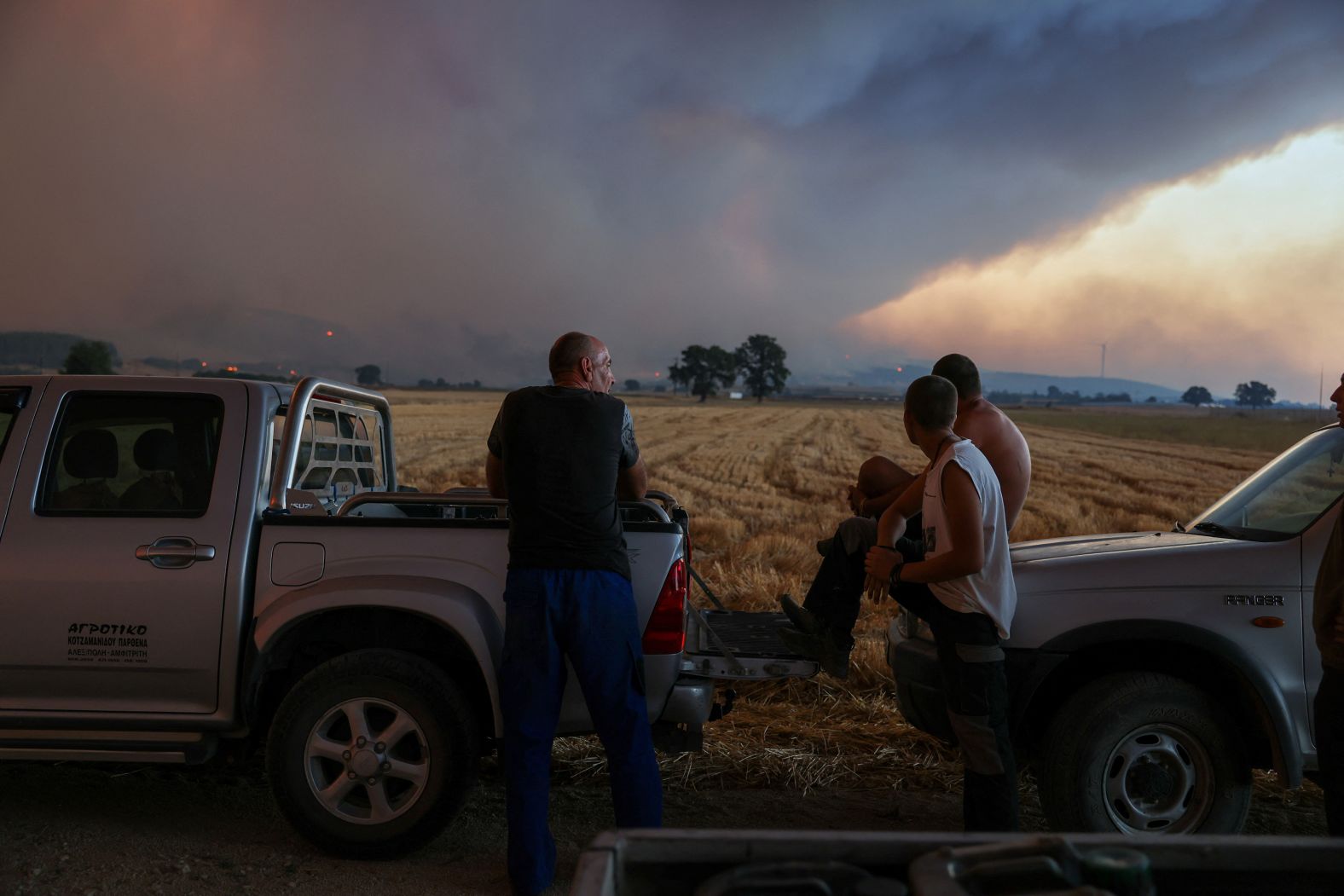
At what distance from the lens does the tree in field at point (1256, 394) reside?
628 ft

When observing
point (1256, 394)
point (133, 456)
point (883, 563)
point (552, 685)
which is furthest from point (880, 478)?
point (1256, 394)

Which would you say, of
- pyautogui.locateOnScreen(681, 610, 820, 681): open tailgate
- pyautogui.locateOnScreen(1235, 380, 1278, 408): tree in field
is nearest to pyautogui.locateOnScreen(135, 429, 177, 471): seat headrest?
pyautogui.locateOnScreen(681, 610, 820, 681): open tailgate

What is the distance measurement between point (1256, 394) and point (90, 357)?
186 m

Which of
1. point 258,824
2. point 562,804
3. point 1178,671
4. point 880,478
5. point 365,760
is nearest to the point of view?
point 365,760

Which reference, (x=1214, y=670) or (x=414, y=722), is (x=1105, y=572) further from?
(x=414, y=722)

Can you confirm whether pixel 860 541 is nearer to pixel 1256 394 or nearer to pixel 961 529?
pixel 961 529

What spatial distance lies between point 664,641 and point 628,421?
94 centimetres

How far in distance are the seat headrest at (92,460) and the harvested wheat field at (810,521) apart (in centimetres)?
267

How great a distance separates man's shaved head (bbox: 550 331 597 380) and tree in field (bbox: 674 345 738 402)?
133 metres

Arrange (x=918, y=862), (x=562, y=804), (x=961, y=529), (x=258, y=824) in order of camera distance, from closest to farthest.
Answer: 1. (x=918, y=862)
2. (x=961, y=529)
3. (x=258, y=824)
4. (x=562, y=804)

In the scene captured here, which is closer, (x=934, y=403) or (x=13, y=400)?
(x=934, y=403)

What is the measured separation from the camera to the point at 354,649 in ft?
14.9

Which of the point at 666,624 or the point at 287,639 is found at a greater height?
the point at 666,624

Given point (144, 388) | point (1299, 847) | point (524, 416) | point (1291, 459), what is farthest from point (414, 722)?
point (1291, 459)
